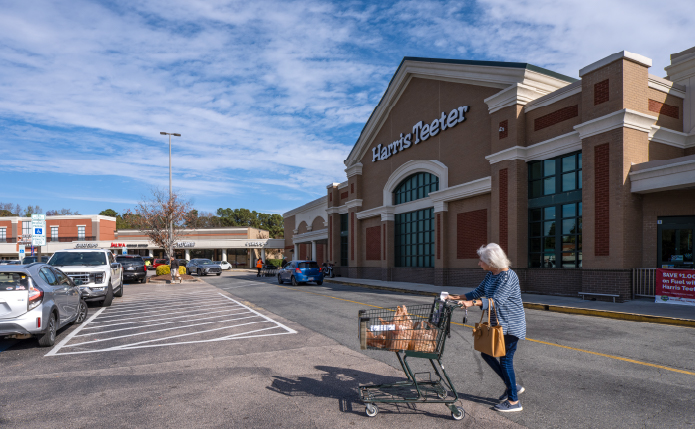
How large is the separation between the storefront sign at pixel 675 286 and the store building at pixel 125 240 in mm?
51786

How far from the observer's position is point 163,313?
13469 mm

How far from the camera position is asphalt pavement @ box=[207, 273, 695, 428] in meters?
4.80

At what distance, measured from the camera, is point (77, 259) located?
15695 millimetres

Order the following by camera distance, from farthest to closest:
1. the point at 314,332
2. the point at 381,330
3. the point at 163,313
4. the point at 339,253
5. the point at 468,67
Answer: the point at 339,253 → the point at 468,67 → the point at 163,313 → the point at 314,332 → the point at 381,330

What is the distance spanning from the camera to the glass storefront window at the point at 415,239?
26031mm

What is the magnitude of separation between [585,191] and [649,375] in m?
11.1

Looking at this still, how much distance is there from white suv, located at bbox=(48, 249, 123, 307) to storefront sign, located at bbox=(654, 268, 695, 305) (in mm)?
17123

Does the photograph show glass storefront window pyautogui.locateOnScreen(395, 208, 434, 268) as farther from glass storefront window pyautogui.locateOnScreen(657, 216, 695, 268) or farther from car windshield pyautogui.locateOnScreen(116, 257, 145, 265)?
car windshield pyautogui.locateOnScreen(116, 257, 145, 265)

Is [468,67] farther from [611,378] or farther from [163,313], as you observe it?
[611,378]

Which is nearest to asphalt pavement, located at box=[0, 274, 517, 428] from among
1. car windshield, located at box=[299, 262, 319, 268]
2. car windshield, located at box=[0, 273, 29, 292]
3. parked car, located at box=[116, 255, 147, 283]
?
car windshield, located at box=[0, 273, 29, 292]

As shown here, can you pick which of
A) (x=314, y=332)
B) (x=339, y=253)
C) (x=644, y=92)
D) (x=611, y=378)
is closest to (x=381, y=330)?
(x=611, y=378)

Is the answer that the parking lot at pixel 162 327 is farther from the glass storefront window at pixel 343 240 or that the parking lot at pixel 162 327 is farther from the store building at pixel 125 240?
the store building at pixel 125 240

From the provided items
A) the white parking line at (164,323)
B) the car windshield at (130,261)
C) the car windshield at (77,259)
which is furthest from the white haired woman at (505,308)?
the car windshield at (130,261)

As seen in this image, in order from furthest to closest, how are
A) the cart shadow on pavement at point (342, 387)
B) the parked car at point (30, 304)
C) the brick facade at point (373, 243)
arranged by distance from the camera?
the brick facade at point (373, 243), the parked car at point (30, 304), the cart shadow on pavement at point (342, 387)
